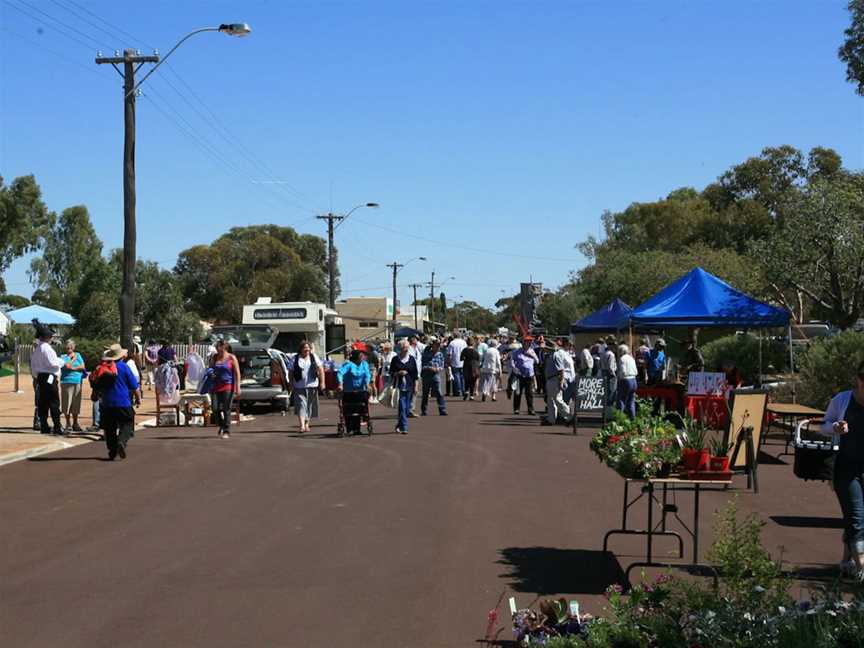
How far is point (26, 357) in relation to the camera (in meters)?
44.4

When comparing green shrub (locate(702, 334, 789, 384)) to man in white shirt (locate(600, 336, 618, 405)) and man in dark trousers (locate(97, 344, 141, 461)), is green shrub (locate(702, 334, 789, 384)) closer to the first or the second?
man in white shirt (locate(600, 336, 618, 405))

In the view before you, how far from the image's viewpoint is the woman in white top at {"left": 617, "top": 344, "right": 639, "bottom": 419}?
20.8 m

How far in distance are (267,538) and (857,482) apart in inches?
195

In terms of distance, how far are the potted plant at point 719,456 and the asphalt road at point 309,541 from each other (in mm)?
1084

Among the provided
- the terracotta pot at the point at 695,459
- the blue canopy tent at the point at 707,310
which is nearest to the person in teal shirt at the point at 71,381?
the blue canopy tent at the point at 707,310

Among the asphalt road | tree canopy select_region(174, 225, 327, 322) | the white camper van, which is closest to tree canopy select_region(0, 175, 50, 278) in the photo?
tree canopy select_region(174, 225, 327, 322)

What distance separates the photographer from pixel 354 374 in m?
19.2

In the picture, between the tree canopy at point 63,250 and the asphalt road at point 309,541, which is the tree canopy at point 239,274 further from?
A: the asphalt road at point 309,541

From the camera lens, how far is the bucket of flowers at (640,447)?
25.5ft

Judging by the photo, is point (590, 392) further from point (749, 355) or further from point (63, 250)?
point (63, 250)

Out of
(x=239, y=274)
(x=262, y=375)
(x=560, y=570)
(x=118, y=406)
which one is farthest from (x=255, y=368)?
(x=239, y=274)

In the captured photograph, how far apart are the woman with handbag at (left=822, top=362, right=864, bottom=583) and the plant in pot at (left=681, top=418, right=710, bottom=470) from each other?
93 centimetres

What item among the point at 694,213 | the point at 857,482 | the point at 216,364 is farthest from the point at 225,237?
the point at 857,482

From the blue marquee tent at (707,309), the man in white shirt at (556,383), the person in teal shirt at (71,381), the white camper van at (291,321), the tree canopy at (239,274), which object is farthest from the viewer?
the tree canopy at (239,274)
